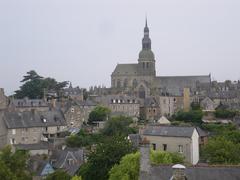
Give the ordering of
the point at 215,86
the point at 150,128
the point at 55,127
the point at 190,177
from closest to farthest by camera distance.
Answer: the point at 190,177, the point at 150,128, the point at 55,127, the point at 215,86

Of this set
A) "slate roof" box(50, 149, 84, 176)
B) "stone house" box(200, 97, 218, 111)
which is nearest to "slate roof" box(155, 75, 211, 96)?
"stone house" box(200, 97, 218, 111)

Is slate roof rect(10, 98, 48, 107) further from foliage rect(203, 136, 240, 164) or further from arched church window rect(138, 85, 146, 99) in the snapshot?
foliage rect(203, 136, 240, 164)

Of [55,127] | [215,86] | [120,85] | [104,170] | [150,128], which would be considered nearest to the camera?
[104,170]

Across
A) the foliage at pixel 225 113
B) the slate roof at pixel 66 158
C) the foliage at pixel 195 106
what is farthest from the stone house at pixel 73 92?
the slate roof at pixel 66 158

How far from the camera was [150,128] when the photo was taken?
5194 centimetres

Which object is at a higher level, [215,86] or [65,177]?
[215,86]

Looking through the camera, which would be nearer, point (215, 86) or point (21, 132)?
point (21, 132)

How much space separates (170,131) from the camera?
4878cm

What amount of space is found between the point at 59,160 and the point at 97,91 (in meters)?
76.3

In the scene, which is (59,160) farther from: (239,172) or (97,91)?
(97,91)

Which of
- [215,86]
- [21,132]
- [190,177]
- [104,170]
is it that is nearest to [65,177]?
[104,170]

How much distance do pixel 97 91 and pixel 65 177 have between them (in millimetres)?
90739

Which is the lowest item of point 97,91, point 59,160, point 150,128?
→ point 59,160

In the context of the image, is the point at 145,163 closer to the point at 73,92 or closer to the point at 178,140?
the point at 178,140
